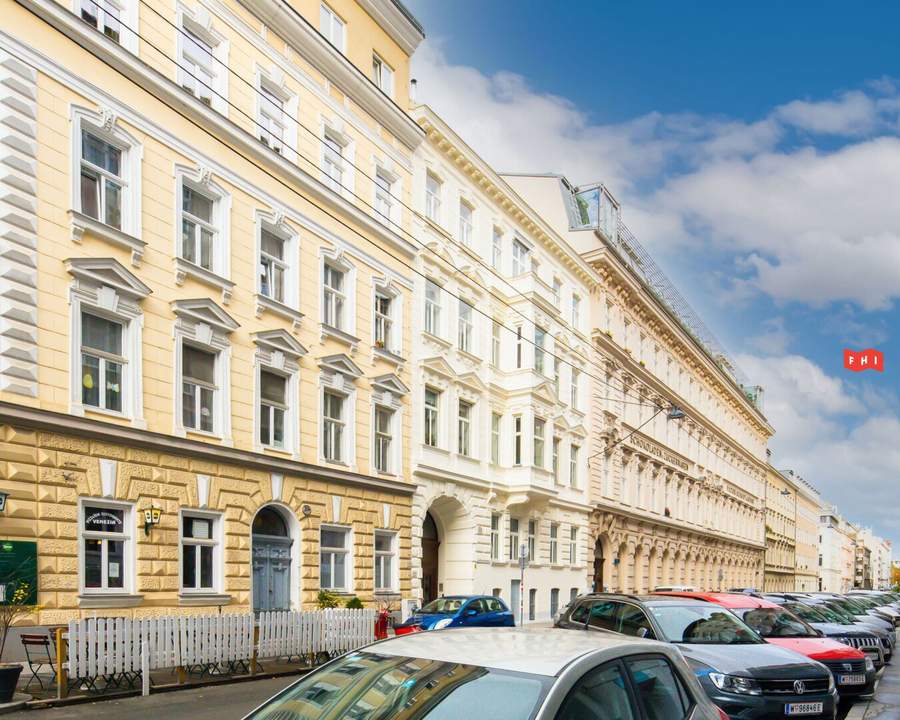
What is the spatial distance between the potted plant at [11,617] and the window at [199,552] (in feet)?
12.5

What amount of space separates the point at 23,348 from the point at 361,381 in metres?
10.7

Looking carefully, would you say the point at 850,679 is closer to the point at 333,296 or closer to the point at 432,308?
the point at 333,296

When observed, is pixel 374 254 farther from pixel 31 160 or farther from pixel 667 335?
pixel 667 335

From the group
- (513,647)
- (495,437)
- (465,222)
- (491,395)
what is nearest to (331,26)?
(465,222)

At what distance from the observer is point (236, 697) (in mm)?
13547

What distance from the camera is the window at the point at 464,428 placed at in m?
30.2

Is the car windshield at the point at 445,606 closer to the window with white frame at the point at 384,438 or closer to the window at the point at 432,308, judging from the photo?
the window with white frame at the point at 384,438

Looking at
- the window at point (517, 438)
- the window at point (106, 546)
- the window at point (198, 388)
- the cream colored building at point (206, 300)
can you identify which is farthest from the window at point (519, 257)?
the window at point (106, 546)

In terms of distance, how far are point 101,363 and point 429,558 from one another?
15.5 m

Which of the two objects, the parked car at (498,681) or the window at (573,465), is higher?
the parked car at (498,681)

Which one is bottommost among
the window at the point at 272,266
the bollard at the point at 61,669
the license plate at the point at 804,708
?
the bollard at the point at 61,669

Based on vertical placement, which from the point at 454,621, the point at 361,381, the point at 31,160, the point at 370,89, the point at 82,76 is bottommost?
the point at 454,621

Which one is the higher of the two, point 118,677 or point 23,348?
point 23,348

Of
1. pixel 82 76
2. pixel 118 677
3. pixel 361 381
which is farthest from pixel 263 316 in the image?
pixel 118 677
